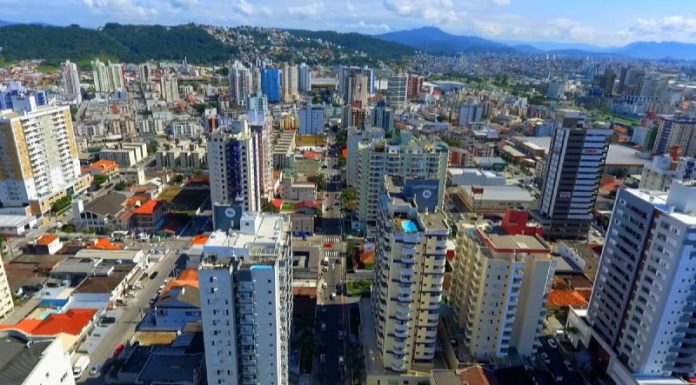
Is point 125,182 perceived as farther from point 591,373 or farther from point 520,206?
point 591,373

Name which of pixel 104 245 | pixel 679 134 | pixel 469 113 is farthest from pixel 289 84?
pixel 679 134

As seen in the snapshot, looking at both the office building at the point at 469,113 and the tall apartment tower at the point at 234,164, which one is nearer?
the tall apartment tower at the point at 234,164

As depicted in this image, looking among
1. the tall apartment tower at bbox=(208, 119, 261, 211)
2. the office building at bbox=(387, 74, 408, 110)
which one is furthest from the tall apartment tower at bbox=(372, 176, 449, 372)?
the office building at bbox=(387, 74, 408, 110)

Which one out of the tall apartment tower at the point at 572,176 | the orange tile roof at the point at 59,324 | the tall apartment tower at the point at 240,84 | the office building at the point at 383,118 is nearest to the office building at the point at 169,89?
the tall apartment tower at the point at 240,84

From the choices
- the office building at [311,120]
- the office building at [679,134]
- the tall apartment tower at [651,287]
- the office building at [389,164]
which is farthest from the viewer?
the office building at [311,120]

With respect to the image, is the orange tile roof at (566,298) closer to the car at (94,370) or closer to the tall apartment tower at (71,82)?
the car at (94,370)

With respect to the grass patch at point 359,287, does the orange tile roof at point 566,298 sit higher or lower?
higher

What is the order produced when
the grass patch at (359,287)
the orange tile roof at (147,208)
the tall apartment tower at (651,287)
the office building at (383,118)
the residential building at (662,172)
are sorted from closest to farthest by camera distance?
1. the tall apartment tower at (651,287)
2. the grass patch at (359,287)
3. the residential building at (662,172)
4. the orange tile roof at (147,208)
5. the office building at (383,118)
